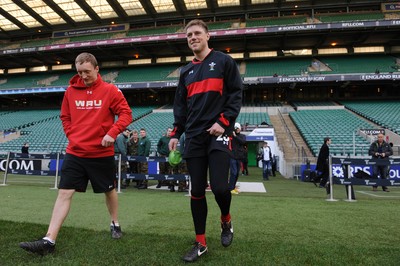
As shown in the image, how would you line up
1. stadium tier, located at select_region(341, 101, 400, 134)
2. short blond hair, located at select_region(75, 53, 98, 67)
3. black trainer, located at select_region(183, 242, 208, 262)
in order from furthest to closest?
stadium tier, located at select_region(341, 101, 400, 134)
short blond hair, located at select_region(75, 53, 98, 67)
black trainer, located at select_region(183, 242, 208, 262)

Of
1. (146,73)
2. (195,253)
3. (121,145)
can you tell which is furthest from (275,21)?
(195,253)

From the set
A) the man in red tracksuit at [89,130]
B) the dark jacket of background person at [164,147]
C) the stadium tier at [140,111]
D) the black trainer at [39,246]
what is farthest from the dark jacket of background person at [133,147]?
the stadium tier at [140,111]

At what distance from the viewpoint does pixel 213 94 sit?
101 inches

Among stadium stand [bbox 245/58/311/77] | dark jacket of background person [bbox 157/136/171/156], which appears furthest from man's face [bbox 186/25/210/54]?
stadium stand [bbox 245/58/311/77]

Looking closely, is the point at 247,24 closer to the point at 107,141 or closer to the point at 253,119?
the point at 253,119

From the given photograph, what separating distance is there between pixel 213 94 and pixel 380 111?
24.8 m

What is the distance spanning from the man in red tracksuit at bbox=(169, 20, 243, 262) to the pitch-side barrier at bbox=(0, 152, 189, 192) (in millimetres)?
5210

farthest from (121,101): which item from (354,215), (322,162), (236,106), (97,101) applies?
(322,162)

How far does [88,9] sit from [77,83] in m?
32.9

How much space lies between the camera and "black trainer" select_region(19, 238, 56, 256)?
2.36 metres

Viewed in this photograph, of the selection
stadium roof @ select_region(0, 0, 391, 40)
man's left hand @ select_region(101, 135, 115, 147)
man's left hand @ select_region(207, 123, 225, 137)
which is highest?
stadium roof @ select_region(0, 0, 391, 40)

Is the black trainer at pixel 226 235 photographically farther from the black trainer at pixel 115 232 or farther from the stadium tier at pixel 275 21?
the stadium tier at pixel 275 21

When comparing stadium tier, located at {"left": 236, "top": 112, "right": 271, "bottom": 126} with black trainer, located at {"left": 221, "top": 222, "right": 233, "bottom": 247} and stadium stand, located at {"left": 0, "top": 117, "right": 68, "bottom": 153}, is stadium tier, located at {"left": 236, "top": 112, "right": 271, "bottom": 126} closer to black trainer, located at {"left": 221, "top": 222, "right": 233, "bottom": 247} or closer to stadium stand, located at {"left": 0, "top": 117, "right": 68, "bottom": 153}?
stadium stand, located at {"left": 0, "top": 117, "right": 68, "bottom": 153}

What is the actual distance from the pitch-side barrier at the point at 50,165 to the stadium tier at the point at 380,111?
15.9m
